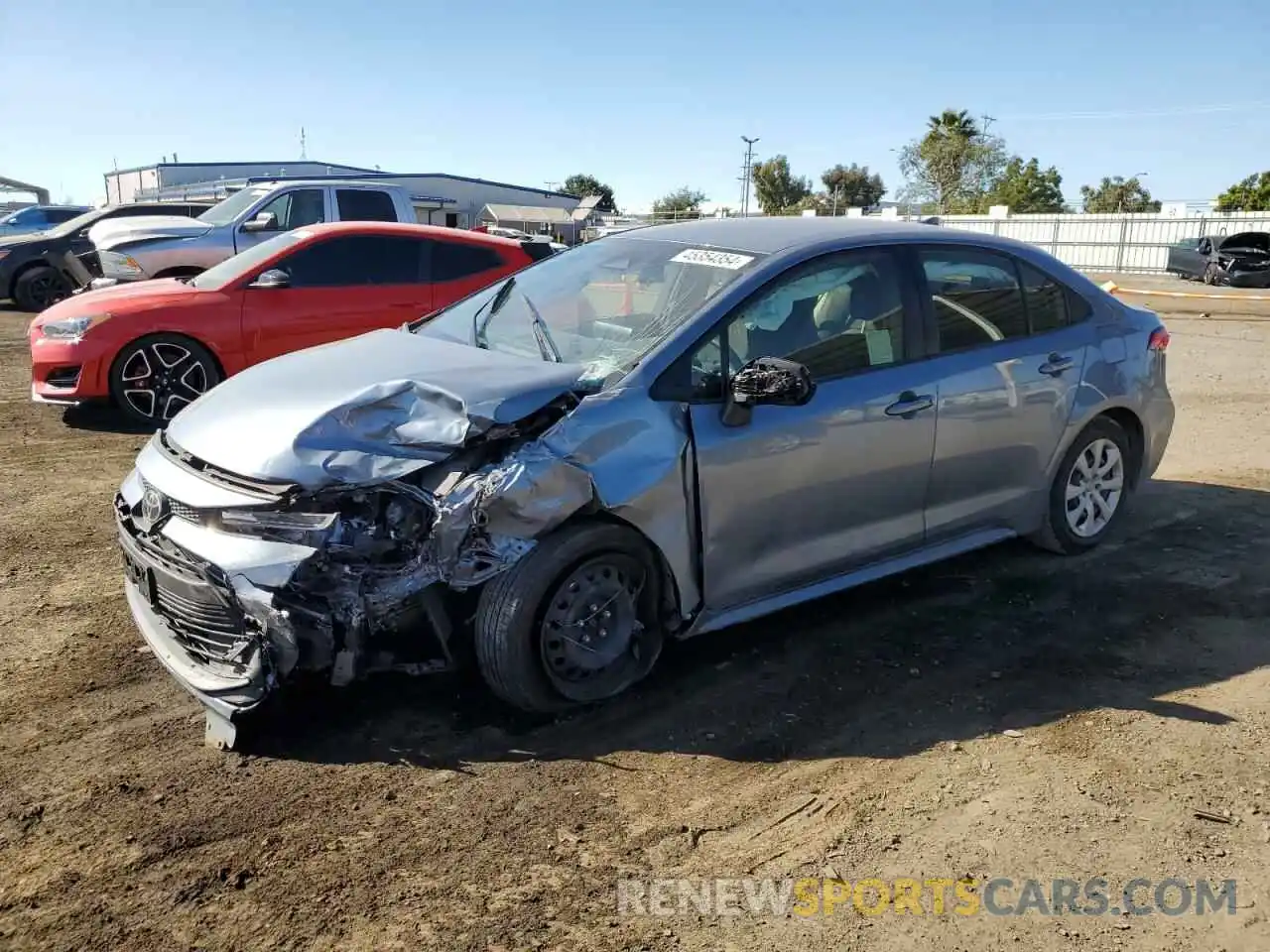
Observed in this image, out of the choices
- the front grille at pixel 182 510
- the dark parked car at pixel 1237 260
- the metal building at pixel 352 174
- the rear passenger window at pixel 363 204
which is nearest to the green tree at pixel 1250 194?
the dark parked car at pixel 1237 260

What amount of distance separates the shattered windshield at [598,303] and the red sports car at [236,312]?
2.95 metres

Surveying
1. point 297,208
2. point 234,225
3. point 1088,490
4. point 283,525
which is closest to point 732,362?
point 283,525

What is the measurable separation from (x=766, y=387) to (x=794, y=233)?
1.13 metres

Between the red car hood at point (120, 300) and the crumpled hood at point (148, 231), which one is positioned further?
the crumpled hood at point (148, 231)

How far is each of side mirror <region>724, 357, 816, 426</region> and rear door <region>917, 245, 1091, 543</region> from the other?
40.4 inches

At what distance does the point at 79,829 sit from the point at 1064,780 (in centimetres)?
310

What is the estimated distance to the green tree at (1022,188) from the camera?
5953cm

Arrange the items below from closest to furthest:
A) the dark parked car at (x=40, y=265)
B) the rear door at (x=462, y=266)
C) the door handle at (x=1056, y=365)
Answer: the door handle at (x=1056, y=365), the rear door at (x=462, y=266), the dark parked car at (x=40, y=265)

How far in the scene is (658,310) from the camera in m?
4.18

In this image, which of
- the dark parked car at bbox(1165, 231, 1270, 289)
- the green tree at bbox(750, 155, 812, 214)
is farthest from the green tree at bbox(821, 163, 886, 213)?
the dark parked car at bbox(1165, 231, 1270, 289)

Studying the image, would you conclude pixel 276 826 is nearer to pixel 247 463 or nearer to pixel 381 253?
pixel 247 463

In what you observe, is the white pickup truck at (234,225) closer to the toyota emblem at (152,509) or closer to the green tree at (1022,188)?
the toyota emblem at (152,509)

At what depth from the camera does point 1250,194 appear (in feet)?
156

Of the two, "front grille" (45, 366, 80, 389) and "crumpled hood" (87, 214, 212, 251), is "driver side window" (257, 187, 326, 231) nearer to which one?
"crumpled hood" (87, 214, 212, 251)
